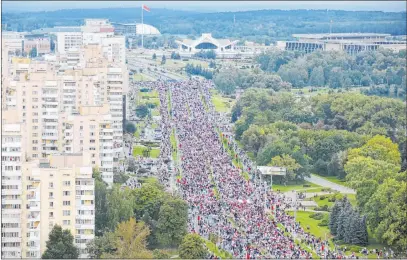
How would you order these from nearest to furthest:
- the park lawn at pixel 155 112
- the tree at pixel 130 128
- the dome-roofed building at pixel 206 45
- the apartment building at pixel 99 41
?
1. the tree at pixel 130 128
2. the park lawn at pixel 155 112
3. the apartment building at pixel 99 41
4. the dome-roofed building at pixel 206 45

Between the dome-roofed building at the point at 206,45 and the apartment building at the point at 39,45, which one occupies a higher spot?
the apartment building at the point at 39,45

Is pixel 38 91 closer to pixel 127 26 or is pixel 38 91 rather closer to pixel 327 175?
pixel 327 175

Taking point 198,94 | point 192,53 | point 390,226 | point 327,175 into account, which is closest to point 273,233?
point 390,226

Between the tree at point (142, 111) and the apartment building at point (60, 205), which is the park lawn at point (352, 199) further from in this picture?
the tree at point (142, 111)

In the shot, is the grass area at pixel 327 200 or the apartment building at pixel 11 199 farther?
the grass area at pixel 327 200

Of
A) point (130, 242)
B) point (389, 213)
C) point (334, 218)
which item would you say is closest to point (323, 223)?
point (334, 218)

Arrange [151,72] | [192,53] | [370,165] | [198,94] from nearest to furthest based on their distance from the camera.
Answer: [370,165] → [198,94] → [151,72] → [192,53]

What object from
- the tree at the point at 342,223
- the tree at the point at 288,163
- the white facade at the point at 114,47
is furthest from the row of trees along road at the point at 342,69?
the tree at the point at 342,223
